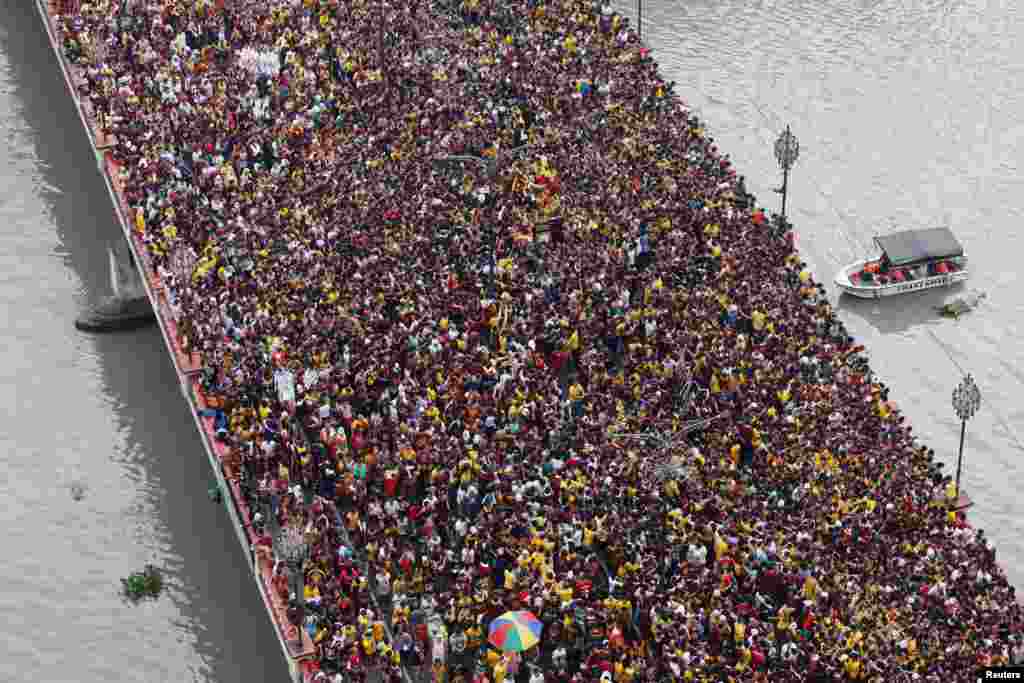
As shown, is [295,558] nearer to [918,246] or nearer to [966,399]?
[966,399]

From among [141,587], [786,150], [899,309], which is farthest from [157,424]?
[899,309]

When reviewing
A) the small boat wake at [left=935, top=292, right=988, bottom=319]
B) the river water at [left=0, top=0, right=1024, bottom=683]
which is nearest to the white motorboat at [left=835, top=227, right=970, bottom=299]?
the river water at [left=0, top=0, right=1024, bottom=683]

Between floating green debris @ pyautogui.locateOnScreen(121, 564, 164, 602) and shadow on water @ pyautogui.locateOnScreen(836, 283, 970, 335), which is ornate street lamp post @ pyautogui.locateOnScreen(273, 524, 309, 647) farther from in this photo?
shadow on water @ pyautogui.locateOnScreen(836, 283, 970, 335)

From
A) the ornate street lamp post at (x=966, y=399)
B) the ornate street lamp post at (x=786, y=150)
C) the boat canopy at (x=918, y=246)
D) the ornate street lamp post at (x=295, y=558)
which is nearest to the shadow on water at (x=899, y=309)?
the boat canopy at (x=918, y=246)

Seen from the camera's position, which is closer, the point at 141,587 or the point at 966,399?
the point at 141,587

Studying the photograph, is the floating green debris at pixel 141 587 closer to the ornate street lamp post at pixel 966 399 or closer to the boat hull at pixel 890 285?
the ornate street lamp post at pixel 966 399

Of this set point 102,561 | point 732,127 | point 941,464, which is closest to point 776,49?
point 732,127

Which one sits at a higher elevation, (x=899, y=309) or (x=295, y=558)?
(x=295, y=558)
